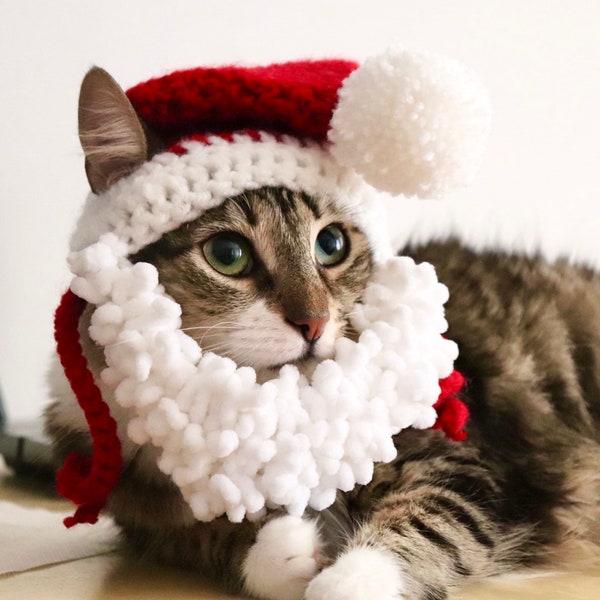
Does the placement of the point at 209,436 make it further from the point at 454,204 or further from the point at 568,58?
the point at 568,58

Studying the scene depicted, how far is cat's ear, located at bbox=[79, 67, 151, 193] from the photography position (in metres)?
0.86

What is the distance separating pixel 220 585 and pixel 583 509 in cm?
53

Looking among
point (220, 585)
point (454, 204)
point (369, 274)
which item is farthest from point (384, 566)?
point (454, 204)

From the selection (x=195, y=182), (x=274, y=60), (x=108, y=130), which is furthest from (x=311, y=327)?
(x=274, y=60)

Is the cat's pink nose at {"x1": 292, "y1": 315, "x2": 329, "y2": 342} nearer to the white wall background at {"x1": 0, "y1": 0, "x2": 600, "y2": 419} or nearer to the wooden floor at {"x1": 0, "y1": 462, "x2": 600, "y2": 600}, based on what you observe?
the wooden floor at {"x1": 0, "y1": 462, "x2": 600, "y2": 600}

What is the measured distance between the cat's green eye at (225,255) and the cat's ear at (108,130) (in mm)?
126

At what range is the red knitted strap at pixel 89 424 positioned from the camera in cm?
82

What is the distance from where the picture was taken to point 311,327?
83 cm

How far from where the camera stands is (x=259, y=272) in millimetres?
878

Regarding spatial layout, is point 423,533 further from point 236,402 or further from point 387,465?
point 236,402

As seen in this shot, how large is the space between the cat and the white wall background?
1.65 ft

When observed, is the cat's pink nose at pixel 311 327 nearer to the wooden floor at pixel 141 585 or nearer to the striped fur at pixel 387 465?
the striped fur at pixel 387 465

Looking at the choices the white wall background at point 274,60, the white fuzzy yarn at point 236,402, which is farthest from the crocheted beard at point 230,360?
the white wall background at point 274,60

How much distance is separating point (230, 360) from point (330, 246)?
0.71ft
